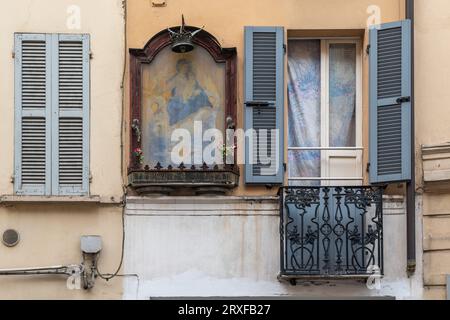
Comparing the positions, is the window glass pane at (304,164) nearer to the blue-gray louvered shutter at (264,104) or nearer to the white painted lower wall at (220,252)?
the blue-gray louvered shutter at (264,104)

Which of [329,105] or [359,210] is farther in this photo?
[329,105]

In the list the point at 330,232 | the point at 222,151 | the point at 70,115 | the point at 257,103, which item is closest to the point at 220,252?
the point at 222,151

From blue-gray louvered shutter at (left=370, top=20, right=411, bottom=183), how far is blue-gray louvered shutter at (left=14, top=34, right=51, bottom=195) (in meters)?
3.40

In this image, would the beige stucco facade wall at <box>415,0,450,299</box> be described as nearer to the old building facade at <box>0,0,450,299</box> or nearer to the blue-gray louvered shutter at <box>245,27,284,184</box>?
the old building facade at <box>0,0,450,299</box>

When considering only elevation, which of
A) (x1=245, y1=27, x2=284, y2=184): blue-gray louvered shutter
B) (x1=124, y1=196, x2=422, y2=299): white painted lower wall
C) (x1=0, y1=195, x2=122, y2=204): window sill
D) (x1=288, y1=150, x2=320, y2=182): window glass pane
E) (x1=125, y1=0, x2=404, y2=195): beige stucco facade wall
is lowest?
(x1=124, y1=196, x2=422, y2=299): white painted lower wall

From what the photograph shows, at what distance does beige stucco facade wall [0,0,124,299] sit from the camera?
12781mm

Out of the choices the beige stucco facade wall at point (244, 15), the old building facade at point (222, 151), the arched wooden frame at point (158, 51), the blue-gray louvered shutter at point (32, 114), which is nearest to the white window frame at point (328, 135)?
the old building facade at point (222, 151)

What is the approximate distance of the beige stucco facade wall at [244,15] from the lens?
13.2 m

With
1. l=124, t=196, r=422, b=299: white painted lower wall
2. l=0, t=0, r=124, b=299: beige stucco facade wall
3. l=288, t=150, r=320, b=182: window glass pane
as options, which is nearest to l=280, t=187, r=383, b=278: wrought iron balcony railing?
l=124, t=196, r=422, b=299: white painted lower wall

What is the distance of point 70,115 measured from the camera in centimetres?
1302

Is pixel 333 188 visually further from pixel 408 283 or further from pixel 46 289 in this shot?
pixel 46 289

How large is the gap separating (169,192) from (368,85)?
2.37m

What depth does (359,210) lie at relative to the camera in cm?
1255
